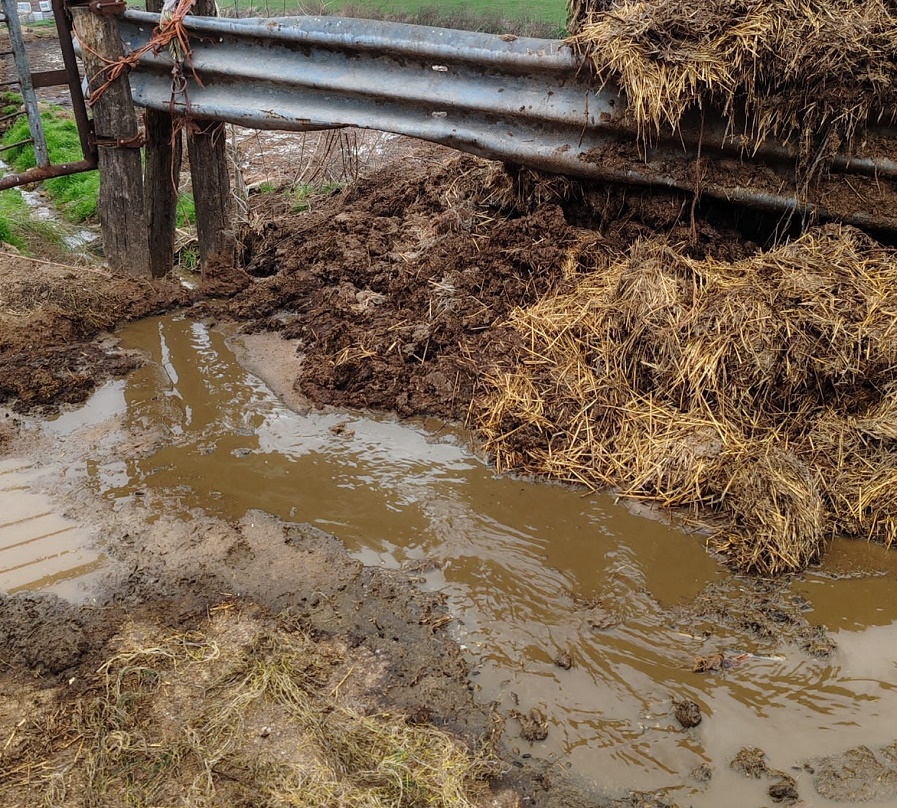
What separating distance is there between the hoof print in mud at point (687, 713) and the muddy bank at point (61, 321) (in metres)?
3.88

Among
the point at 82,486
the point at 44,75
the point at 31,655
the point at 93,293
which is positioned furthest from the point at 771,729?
the point at 44,75

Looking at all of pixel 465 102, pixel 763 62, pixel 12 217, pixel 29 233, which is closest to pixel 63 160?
pixel 12 217

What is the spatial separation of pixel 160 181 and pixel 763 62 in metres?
4.28

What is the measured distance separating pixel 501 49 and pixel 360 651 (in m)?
3.84

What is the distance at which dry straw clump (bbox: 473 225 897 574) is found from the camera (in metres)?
4.11

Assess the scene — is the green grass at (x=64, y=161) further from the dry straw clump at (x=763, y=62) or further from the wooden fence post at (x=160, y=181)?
the dry straw clump at (x=763, y=62)

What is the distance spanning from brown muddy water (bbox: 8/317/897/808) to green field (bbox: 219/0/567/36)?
279 inches

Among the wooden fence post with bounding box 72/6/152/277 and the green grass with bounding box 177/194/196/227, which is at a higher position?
the wooden fence post with bounding box 72/6/152/277

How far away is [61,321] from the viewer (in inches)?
228

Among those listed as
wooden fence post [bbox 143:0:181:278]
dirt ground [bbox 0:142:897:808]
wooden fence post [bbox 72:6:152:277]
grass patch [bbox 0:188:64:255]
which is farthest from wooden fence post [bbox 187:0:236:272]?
grass patch [bbox 0:188:64:255]

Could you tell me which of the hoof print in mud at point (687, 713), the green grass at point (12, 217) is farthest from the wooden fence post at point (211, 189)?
the hoof print in mud at point (687, 713)

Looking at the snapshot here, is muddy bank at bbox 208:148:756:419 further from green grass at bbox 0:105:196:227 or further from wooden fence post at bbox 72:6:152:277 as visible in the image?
green grass at bbox 0:105:196:227

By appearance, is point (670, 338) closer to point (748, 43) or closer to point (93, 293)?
point (748, 43)

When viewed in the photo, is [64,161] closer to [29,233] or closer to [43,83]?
[29,233]
